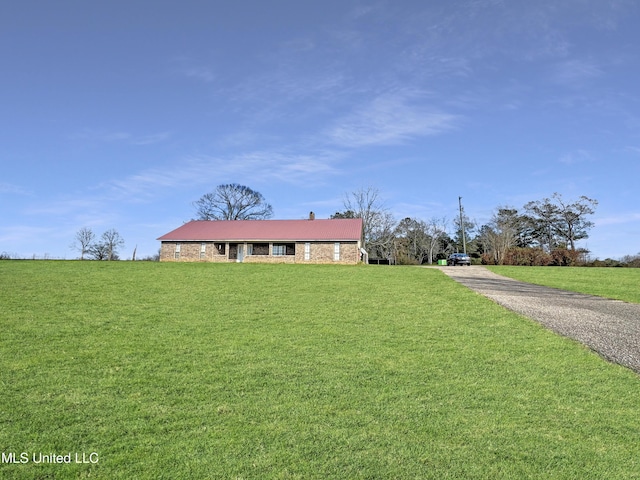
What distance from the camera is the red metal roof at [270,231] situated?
3853cm

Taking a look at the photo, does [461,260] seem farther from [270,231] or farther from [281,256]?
[270,231]

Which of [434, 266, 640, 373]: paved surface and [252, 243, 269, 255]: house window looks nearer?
[434, 266, 640, 373]: paved surface

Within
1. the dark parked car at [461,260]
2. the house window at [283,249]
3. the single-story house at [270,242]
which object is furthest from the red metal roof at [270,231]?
the dark parked car at [461,260]

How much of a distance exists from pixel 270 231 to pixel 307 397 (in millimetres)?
35552

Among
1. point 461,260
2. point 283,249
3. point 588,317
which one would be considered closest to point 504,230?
point 461,260

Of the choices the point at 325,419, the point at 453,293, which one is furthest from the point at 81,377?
the point at 453,293

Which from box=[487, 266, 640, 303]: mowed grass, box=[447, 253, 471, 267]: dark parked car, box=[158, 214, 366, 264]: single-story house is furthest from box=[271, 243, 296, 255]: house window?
box=[487, 266, 640, 303]: mowed grass

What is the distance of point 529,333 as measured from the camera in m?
9.18

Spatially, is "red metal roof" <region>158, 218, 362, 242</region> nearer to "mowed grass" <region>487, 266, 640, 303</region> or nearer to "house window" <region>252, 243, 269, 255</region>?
"house window" <region>252, 243, 269, 255</region>

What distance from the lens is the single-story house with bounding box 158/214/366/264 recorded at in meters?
38.0

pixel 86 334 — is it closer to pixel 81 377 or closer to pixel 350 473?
pixel 81 377

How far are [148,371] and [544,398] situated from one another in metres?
5.34

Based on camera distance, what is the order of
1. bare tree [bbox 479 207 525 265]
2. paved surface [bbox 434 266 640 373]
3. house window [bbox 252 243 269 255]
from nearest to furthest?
paved surface [bbox 434 266 640 373] → house window [bbox 252 243 269 255] → bare tree [bbox 479 207 525 265]

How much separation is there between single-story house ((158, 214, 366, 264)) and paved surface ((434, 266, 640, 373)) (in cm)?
2152
